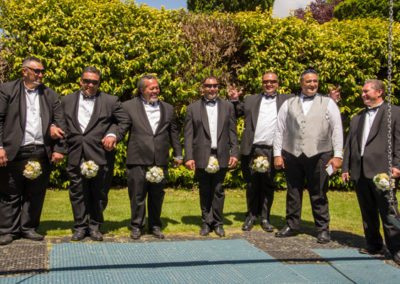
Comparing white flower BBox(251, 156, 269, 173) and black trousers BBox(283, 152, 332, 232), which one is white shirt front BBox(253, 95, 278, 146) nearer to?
white flower BBox(251, 156, 269, 173)

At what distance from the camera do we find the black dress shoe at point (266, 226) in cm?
693

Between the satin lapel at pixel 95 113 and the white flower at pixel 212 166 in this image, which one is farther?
the white flower at pixel 212 166

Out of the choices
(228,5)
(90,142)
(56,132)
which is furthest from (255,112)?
(228,5)

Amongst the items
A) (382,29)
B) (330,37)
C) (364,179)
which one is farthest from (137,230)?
(382,29)

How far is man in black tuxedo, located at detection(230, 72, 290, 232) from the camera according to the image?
22.7 feet

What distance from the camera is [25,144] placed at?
596 centimetres

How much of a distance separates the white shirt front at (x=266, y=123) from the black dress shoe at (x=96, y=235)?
2.56m

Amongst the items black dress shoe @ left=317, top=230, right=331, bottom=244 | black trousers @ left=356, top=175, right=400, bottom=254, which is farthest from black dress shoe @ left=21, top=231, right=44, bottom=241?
black trousers @ left=356, top=175, right=400, bottom=254

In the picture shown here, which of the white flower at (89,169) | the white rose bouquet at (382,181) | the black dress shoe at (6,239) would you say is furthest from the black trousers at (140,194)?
the white rose bouquet at (382,181)

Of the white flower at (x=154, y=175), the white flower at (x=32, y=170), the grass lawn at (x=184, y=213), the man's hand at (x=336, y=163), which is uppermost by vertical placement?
the man's hand at (x=336, y=163)

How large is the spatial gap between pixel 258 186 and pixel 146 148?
6.13ft

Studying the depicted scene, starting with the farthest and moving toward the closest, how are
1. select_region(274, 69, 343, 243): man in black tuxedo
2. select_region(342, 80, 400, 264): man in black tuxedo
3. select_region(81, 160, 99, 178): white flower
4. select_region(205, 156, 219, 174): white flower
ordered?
select_region(205, 156, 219, 174): white flower, select_region(274, 69, 343, 243): man in black tuxedo, select_region(81, 160, 99, 178): white flower, select_region(342, 80, 400, 264): man in black tuxedo

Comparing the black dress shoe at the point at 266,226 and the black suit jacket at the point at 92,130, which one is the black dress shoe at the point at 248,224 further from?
the black suit jacket at the point at 92,130

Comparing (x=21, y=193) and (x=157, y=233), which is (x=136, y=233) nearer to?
(x=157, y=233)
